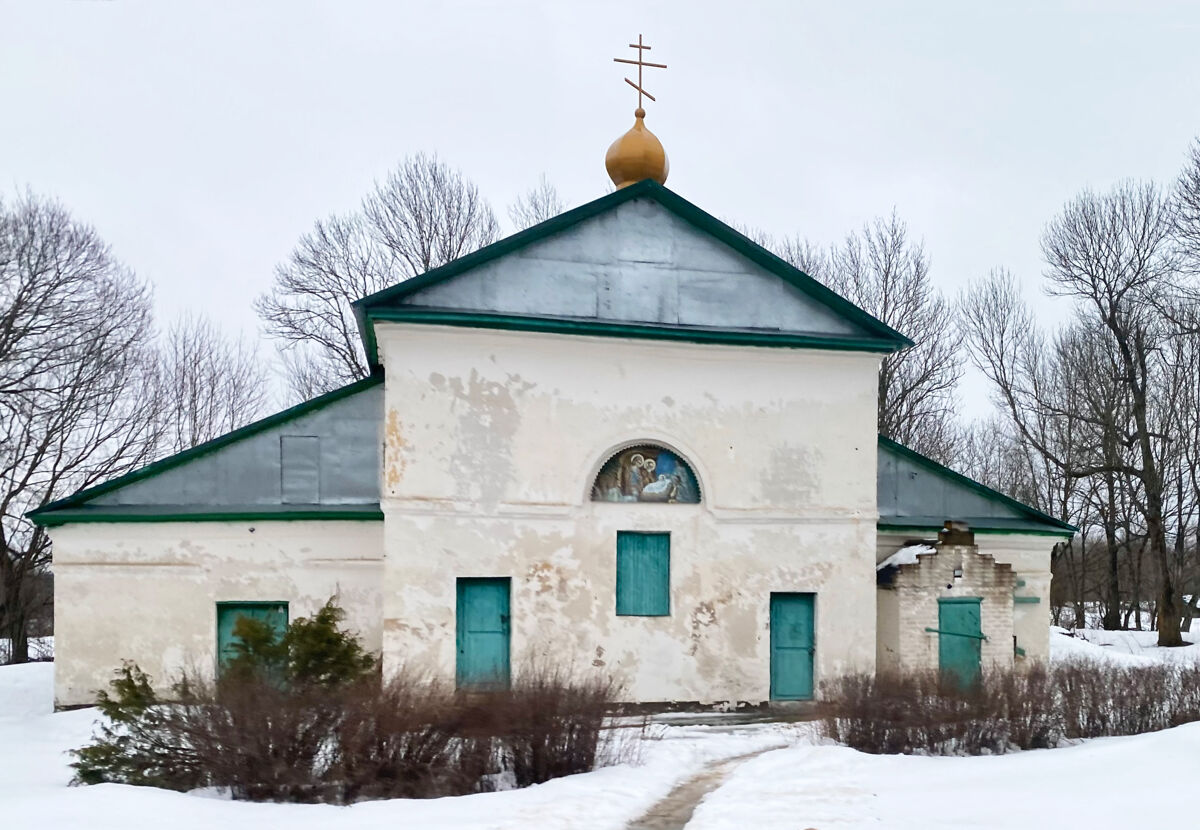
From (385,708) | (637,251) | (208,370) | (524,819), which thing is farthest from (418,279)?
(208,370)

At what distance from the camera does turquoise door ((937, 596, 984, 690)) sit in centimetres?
1419

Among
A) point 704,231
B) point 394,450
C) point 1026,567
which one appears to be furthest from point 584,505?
point 1026,567

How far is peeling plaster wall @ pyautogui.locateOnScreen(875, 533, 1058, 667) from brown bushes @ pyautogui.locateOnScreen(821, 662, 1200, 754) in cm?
475

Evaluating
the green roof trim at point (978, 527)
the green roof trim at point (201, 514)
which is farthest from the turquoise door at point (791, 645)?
the green roof trim at point (201, 514)

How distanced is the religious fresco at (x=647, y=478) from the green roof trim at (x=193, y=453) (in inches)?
174

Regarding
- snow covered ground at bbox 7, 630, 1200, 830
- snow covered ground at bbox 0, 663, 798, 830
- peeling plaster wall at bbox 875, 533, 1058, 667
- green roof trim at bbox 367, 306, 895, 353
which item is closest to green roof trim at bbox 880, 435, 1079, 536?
peeling plaster wall at bbox 875, 533, 1058, 667

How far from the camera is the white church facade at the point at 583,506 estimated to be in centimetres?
1270

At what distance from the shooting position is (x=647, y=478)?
43.8 feet

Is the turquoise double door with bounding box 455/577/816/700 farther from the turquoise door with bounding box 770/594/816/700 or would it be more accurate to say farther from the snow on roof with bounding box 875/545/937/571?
the snow on roof with bounding box 875/545/937/571

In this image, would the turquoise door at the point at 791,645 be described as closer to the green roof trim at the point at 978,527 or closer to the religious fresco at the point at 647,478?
the religious fresco at the point at 647,478

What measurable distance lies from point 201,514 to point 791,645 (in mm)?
8810

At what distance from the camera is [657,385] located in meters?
13.4

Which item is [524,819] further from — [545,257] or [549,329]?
[545,257]

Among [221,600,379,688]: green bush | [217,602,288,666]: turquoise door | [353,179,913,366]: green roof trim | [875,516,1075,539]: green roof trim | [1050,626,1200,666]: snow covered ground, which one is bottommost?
[1050,626,1200,666]: snow covered ground
